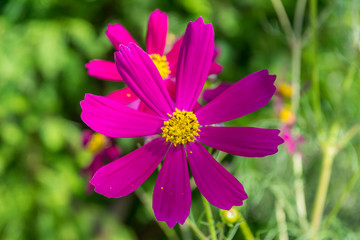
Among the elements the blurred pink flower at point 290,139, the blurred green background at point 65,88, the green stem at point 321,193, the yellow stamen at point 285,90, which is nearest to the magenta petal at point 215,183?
the green stem at point 321,193

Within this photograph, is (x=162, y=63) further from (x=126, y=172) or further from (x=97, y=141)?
(x=97, y=141)

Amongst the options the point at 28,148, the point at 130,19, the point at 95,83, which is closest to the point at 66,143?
the point at 28,148

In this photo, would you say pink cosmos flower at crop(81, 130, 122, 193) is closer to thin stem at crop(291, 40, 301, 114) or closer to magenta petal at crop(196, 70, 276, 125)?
magenta petal at crop(196, 70, 276, 125)

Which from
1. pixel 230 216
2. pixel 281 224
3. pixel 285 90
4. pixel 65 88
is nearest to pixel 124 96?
pixel 230 216

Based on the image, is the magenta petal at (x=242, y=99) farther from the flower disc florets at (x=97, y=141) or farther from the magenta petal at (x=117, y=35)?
the flower disc florets at (x=97, y=141)

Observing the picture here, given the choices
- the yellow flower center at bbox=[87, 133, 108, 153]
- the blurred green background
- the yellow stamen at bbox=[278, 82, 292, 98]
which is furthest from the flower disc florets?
the blurred green background

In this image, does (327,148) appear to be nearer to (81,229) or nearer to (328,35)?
(81,229)
